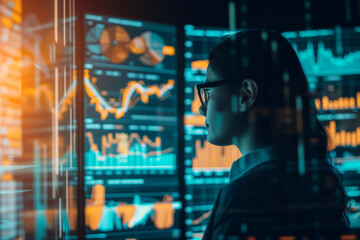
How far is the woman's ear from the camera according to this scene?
2.88 ft

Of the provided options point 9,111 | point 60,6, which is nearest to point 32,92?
point 9,111

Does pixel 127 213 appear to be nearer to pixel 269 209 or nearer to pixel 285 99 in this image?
pixel 269 209

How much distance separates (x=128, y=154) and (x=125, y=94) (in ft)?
1.01

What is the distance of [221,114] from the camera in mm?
920

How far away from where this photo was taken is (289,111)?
2.89 feet

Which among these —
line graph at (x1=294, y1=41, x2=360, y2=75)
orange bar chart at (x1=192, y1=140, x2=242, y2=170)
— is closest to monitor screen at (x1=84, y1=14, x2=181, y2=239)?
orange bar chart at (x1=192, y1=140, x2=242, y2=170)

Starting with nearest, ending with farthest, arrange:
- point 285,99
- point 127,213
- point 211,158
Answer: point 285,99 → point 127,213 → point 211,158

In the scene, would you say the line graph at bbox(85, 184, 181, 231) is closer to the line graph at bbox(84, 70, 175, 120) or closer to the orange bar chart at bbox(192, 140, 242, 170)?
the orange bar chart at bbox(192, 140, 242, 170)

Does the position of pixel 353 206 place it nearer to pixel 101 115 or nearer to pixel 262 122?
pixel 262 122

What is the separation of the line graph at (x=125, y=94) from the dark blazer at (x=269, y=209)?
1.03 m

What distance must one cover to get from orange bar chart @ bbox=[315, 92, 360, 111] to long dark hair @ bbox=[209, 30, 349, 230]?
3.33 ft

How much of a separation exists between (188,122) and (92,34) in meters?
0.66

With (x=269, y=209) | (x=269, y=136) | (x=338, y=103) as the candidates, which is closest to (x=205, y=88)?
(x=269, y=136)

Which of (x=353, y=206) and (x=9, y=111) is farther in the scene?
(x=353, y=206)
